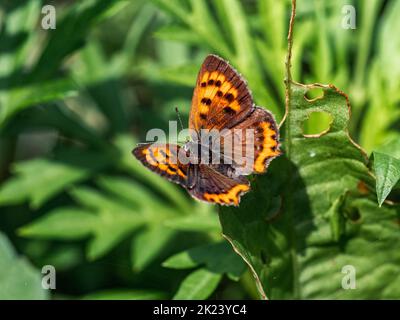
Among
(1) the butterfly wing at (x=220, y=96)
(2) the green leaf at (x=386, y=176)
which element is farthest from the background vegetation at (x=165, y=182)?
(1) the butterfly wing at (x=220, y=96)

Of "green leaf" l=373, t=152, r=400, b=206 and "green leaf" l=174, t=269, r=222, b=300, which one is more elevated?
"green leaf" l=373, t=152, r=400, b=206

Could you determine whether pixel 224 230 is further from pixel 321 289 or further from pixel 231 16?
pixel 231 16

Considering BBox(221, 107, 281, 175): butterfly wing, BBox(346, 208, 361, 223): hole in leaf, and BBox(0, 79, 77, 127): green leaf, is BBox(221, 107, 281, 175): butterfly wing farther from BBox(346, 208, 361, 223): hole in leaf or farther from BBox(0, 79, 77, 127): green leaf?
BBox(0, 79, 77, 127): green leaf

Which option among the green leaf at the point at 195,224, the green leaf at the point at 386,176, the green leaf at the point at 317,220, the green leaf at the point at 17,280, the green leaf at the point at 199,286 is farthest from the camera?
the green leaf at the point at 195,224

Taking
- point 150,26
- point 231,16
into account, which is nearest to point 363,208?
point 231,16

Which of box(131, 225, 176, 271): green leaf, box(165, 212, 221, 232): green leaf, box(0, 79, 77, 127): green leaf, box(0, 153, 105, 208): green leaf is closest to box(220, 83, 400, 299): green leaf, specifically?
box(165, 212, 221, 232): green leaf

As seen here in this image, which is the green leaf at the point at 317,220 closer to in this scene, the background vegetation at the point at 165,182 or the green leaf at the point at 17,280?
the background vegetation at the point at 165,182

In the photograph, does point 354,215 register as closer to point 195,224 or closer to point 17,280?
point 195,224
